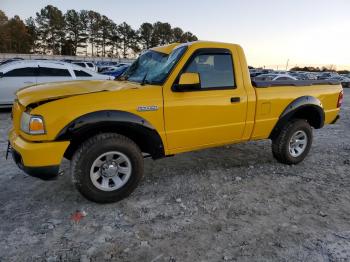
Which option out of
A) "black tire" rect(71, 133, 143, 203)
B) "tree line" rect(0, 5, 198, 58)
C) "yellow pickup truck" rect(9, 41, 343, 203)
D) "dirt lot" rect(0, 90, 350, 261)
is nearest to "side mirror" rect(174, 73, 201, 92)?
"yellow pickup truck" rect(9, 41, 343, 203)

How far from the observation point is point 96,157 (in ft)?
12.4

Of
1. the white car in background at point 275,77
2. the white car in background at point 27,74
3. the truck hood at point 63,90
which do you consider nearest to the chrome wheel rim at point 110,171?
the truck hood at point 63,90

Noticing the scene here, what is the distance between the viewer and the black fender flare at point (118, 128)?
11.8 ft

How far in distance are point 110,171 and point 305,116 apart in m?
3.65

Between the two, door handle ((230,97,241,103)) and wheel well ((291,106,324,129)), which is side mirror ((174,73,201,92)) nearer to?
door handle ((230,97,241,103))

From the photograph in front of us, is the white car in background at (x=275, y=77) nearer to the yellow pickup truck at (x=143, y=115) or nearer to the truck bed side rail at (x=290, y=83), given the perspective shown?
the truck bed side rail at (x=290, y=83)

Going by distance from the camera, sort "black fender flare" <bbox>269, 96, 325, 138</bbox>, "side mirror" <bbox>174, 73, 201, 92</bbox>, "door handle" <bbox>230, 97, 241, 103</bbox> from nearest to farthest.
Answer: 1. "side mirror" <bbox>174, 73, 201, 92</bbox>
2. "door handle" <bbox>230, 97, 241, 103</bbox>
3. "black fender flare" <bbox>269, 96, 325, 138</bbox>

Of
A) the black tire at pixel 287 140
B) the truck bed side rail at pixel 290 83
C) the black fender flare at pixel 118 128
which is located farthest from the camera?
the black tire at pixel 287 140

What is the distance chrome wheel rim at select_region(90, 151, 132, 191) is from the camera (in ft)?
12.7

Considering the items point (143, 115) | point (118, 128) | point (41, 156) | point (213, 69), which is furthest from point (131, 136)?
point (213, 69)

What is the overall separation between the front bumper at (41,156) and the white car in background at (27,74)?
7297 millimetres

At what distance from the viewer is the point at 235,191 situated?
4.45 metres

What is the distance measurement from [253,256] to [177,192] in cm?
156

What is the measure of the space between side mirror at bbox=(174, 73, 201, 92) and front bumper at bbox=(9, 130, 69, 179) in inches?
57.9
